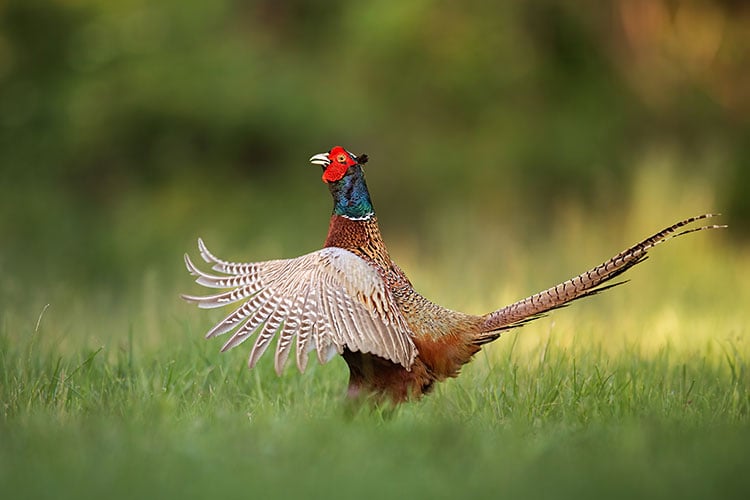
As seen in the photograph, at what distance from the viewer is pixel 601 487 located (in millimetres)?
3283

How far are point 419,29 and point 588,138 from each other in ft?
8.95

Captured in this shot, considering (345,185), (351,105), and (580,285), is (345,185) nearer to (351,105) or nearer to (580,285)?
(580,285)

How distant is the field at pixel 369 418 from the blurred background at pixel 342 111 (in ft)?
20.1

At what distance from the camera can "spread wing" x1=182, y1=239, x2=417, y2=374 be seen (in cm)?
430

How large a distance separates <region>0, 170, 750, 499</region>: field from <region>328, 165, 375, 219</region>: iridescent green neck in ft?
2.94

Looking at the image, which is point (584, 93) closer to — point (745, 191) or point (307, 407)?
point (745, 191)

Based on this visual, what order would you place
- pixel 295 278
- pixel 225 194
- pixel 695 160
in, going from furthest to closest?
pixel 225 194, pixel 695 160, pixel 295 278

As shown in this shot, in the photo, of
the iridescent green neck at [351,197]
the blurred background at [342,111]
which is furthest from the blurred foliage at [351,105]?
the iridescent green neck at [351,197]

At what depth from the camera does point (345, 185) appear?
4.90 m

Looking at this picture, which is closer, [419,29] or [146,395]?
[146,395]

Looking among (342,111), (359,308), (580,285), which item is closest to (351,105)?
(342,111)

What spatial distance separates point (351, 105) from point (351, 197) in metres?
9.33

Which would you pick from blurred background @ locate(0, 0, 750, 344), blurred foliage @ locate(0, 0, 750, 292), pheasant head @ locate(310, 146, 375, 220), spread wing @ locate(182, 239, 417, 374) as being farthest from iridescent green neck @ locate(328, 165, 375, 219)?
blurred foliage @ locate(0, 0, 750, 292)

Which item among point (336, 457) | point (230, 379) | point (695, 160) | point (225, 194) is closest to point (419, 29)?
point (225, 194)
